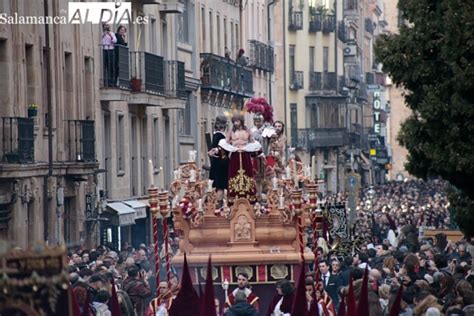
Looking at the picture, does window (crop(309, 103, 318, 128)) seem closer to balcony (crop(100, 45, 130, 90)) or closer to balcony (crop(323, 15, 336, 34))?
balcony (crop(323, 15, 336, 34))

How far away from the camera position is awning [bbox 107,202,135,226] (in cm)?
3959

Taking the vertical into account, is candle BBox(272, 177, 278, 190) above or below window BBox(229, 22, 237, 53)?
below

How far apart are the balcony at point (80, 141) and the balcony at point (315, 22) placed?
1943 inches

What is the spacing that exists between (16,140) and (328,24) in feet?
190

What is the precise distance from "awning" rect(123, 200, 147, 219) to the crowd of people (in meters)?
7.61

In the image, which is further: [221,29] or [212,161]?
[221,29]

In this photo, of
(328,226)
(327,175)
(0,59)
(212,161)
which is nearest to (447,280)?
(212,161)

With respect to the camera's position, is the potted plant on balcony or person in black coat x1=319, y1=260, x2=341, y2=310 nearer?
person in black coat x1=319, y1=260, x2=341, y2=310

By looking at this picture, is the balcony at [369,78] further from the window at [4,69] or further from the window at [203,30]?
the window at [4,69]

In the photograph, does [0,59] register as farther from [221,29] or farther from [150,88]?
[221,29]

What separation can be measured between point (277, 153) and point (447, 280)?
2.86 meters

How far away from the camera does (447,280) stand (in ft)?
69.0

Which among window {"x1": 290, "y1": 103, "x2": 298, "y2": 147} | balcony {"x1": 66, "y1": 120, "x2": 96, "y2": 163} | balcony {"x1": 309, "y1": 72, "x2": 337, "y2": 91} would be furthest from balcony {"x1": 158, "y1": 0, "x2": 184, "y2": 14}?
balcony {"x1": 309, "y1": 72, "x2": 337, "y2": 91}

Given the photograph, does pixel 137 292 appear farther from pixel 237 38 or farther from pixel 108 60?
pixel 237 38
